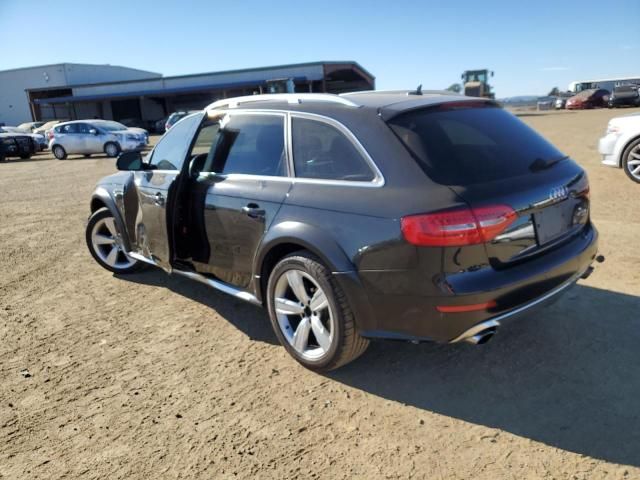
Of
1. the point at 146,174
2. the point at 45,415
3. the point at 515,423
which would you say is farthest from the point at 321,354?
the point at 146,174

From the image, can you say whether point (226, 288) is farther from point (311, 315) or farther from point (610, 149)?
point (610, 149)

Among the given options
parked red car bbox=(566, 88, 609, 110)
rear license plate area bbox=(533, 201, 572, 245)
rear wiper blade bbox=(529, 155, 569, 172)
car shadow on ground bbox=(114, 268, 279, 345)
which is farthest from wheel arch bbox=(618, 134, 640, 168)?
parked red car bbox=(566, 88, 609, 110)

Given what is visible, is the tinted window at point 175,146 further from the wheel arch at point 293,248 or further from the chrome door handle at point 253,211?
the wheel arch at point 293,248

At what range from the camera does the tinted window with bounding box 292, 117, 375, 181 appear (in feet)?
10.0

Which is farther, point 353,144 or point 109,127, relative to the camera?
point 109,127

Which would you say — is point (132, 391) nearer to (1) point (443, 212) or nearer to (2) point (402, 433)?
(2) point (402, 433)

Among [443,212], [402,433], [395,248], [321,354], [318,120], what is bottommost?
[402,433]

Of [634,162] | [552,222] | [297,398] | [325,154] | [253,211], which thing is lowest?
[297,398]

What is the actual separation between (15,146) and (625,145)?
26.1 meters

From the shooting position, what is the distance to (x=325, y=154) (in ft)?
10.7

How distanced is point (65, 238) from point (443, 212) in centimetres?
678

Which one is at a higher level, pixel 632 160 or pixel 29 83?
pixel 29 83

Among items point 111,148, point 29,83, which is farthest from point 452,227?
point 29,83

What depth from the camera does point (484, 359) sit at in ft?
11.3
